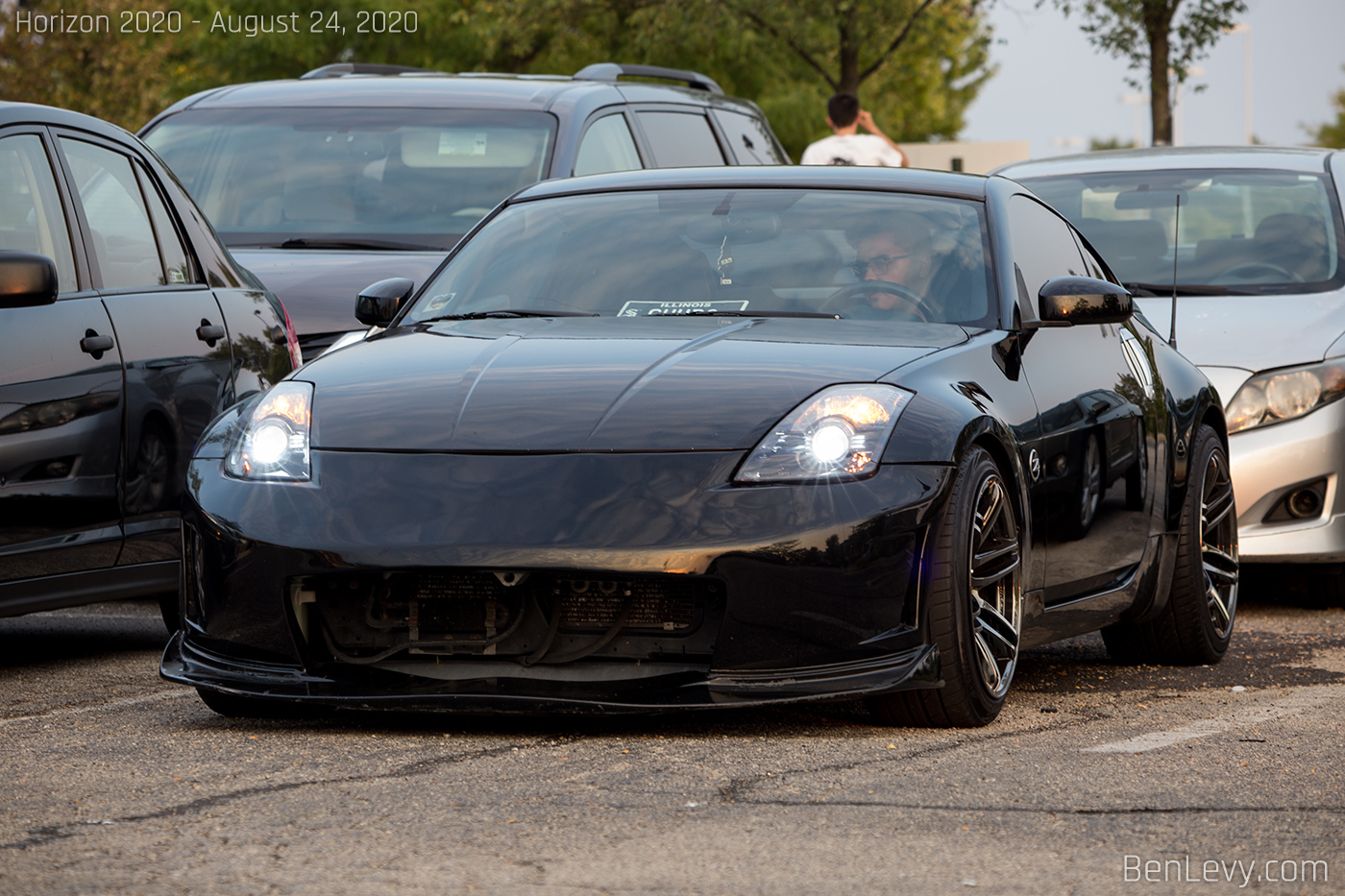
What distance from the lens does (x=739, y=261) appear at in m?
5.66

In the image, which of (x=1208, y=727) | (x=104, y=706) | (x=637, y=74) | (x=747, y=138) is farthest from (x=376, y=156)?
(x=1208, y=727)

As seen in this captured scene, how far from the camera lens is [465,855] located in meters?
3.36

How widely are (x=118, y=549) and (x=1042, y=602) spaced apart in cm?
270

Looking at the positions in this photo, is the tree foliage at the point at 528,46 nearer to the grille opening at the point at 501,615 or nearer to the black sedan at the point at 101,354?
the black sedan at the point at 101,354

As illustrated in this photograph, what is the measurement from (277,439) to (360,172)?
4.55m

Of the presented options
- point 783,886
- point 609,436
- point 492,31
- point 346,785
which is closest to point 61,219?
point 609,436

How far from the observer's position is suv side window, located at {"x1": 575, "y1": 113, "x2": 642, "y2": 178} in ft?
30.1

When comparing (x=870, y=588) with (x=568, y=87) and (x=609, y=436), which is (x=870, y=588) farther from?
(x=568, y=87)

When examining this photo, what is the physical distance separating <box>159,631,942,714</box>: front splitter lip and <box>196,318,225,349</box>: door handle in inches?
81.6

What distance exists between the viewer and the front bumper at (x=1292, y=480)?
7.78 m

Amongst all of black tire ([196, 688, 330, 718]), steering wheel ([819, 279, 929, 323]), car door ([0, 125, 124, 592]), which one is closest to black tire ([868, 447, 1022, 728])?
steering wheel ([819, 279, 929, 323])

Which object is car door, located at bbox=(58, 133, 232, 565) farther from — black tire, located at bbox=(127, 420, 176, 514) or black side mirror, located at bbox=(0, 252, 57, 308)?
black side mirror, located at bbox=(0, 252, 57, 308)

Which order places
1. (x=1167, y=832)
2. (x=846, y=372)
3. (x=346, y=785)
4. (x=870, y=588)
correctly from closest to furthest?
(x=1167, y=832), (x=346, y=785), (x=870, y=588), (x=846, y=372)

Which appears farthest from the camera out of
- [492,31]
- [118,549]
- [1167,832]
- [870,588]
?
[492,31]
